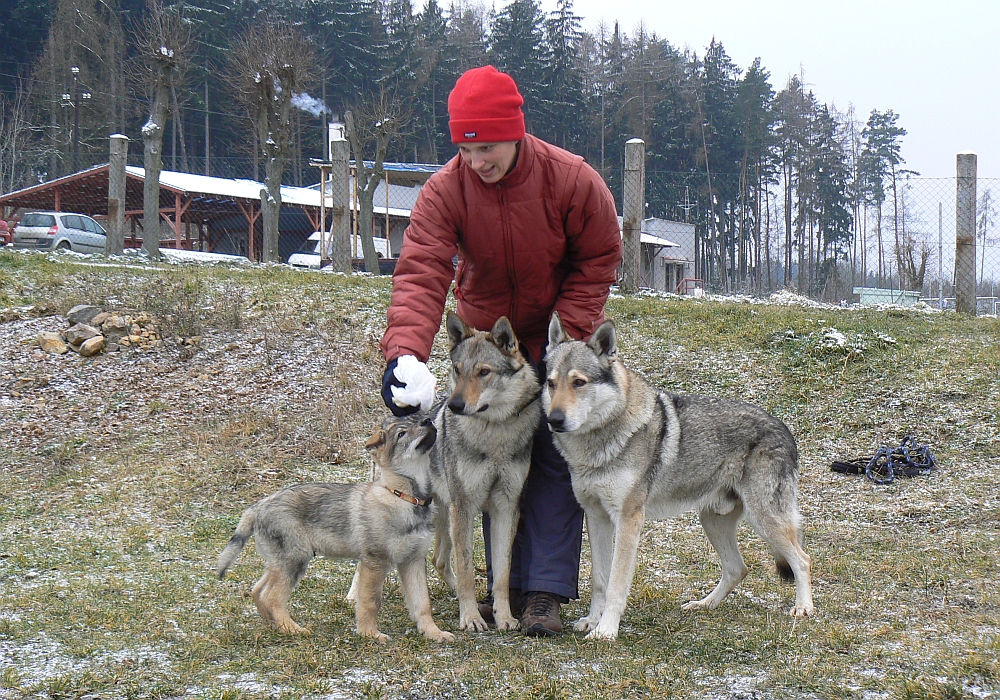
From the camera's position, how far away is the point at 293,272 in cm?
1190

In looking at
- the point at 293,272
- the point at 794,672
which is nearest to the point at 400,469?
the point at 794,672

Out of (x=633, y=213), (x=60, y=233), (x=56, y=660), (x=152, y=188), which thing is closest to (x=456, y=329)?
(x=56, y=660)

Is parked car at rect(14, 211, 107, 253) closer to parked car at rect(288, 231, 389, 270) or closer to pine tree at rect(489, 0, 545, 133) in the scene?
parked car at rect(288, 231, 389, 270)

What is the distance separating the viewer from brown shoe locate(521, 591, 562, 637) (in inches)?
148

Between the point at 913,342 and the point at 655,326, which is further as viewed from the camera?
the point at 655,326

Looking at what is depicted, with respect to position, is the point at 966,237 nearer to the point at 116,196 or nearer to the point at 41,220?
the point at 116,196

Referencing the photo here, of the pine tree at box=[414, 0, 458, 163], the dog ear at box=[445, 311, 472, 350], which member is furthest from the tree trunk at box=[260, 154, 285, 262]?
the pine tree at box=[414, 0, 458, 163]

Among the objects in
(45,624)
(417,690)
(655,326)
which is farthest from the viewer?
(655,326)

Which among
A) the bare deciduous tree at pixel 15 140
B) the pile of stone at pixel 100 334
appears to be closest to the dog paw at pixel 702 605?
the pile of stone at pixel 100 334

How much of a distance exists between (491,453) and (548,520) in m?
0.47

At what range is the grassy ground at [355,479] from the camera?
3195mm

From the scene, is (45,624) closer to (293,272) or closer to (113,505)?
(113,505)

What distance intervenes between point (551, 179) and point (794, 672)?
2.33 meters

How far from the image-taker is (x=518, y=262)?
396 cm
